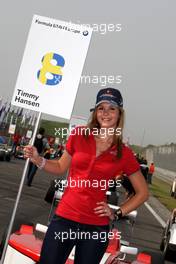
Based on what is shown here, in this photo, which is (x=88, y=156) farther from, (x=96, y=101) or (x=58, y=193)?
(x=58, y=193)

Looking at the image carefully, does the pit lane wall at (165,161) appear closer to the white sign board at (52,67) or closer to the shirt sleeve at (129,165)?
the white sign board at (52,67)

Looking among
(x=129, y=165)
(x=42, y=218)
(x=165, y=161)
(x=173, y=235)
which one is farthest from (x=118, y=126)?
(x=165, y=161)

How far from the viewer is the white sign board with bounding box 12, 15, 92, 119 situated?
6.10 metres

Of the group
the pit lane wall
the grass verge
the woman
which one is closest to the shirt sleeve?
the woman

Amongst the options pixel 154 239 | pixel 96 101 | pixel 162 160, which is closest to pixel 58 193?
pixel 96 101

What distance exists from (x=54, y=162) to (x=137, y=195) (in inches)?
24.0

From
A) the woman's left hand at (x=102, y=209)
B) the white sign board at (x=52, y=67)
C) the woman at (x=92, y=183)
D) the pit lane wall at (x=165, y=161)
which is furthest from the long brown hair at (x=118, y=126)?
the pit lane wall at (x=165, y=161)

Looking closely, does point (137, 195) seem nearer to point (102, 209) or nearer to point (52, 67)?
point (102, 209)

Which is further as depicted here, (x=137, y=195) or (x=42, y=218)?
(x=42, y=218)

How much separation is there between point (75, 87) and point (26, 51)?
593 mm

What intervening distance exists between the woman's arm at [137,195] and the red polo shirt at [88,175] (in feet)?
0.18

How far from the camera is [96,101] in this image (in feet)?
14.4

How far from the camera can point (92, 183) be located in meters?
4.12

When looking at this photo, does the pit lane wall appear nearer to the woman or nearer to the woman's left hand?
the woman
